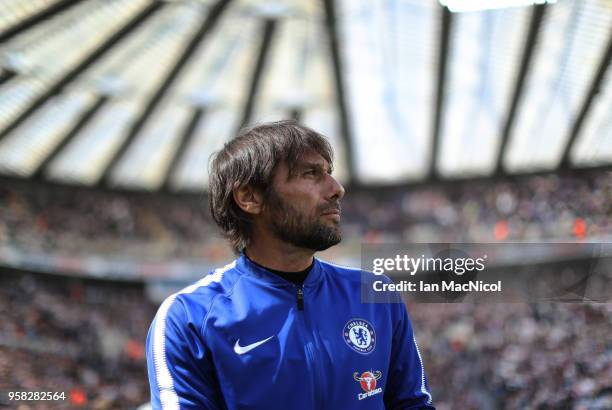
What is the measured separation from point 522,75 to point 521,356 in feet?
17.0

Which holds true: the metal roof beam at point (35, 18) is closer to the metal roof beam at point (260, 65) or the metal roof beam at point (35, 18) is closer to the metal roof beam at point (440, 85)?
the metal roof beam at point (260, 65)

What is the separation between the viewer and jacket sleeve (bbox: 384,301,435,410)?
6.54 feet

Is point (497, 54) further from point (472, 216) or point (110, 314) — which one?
point (110, 314)

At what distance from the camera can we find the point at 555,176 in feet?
60.6

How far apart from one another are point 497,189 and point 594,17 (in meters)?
7.46

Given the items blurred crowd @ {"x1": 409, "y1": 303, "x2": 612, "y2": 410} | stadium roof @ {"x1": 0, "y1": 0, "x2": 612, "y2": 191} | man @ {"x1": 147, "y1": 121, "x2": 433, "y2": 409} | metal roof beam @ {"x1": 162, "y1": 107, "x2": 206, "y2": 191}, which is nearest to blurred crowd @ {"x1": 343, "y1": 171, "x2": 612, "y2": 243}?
stadium roof @ {"x1": 0, "y1": 0, "x2": 612, "y2": 191}

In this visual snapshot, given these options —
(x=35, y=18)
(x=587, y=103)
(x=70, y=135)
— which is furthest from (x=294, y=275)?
(x=70, y=135)

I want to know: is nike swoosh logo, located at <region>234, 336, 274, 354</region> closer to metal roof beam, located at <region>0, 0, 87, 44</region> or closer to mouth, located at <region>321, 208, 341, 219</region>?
mouth, located at <region>321, 208, 341, 219</region>

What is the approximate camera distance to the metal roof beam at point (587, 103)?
14.1m

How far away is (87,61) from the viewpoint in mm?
15008

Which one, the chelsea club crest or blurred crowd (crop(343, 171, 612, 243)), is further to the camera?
blurred crowd (crop(343, 171, 612, 243))

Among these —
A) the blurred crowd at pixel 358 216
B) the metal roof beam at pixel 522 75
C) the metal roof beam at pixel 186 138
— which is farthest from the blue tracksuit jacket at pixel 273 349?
the metal roof beam at pixel 186 138

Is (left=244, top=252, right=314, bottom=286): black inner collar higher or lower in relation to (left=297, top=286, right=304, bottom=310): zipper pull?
higher

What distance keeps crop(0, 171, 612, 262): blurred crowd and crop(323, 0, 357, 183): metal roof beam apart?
182cm
